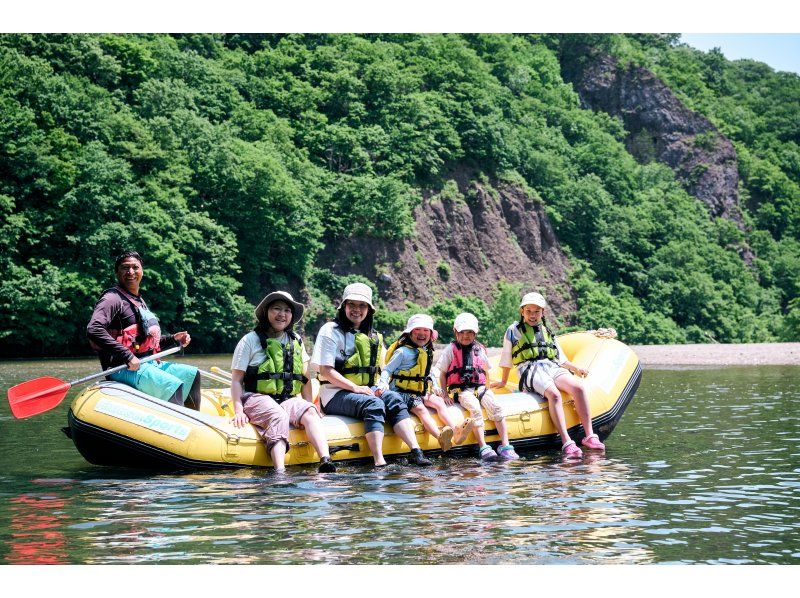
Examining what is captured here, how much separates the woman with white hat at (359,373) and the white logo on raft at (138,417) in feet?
3.83

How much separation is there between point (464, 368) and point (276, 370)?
5.67ft

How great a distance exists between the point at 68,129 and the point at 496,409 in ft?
81.8

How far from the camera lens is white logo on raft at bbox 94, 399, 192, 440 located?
25.1 ft

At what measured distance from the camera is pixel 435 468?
8.09 meters

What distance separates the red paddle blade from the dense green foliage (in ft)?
63.6

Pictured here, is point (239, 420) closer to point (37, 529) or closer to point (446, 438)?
point (446, 438)

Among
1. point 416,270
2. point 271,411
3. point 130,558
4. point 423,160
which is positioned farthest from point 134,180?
point 130,558

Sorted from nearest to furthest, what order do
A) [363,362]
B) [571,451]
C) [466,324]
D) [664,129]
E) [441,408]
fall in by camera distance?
[363,362] → [441,408] → [466,324] → [571,451] → [664,129]

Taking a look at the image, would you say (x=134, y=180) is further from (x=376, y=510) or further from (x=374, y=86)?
(x=376, y=510)

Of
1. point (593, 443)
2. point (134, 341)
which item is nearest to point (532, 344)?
point (593, 443)

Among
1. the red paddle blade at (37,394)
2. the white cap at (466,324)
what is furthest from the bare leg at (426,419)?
the red paddle blade at (37,394)

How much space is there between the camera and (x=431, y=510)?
6.38 meters

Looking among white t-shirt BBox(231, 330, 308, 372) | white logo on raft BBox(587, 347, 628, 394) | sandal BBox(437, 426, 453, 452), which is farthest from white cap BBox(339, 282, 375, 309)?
white logo on raft BBox(587, 347, 628, 394)

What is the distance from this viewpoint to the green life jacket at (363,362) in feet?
26.6
